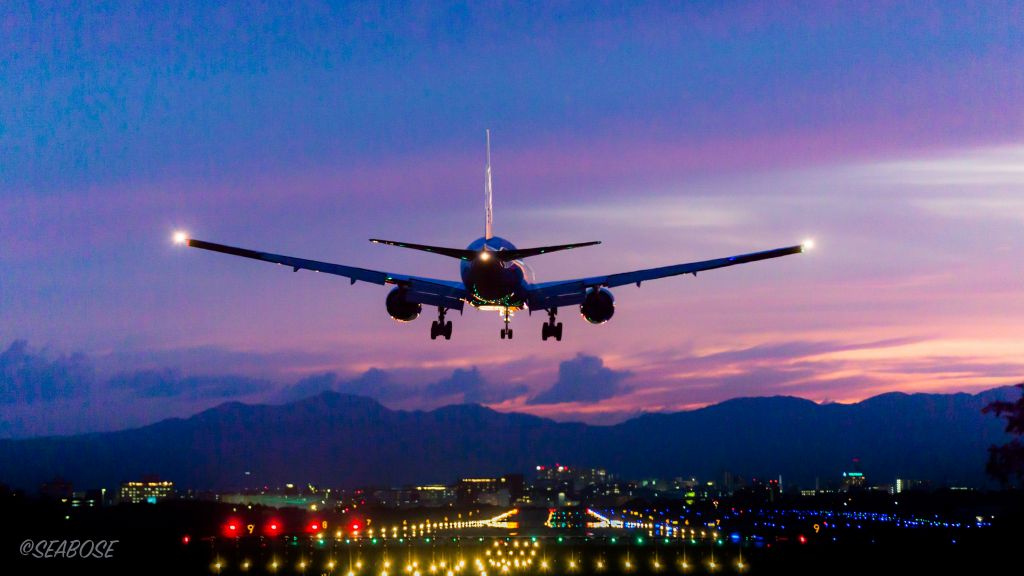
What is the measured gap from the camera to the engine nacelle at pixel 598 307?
8069 centimetres

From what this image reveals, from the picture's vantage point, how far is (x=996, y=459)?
130 meters

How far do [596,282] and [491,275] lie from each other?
1066cm

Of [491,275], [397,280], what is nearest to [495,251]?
[491,275]

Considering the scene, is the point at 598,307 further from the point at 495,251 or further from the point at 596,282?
the point at 495,251

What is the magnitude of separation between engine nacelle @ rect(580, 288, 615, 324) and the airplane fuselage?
21.2 feet

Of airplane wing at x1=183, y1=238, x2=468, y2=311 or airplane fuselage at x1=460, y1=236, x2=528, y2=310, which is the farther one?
airplane wing at x1=183, y1=238, x2=468, y2=311

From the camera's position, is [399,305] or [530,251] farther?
[399,305]

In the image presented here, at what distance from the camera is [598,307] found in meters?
80.7

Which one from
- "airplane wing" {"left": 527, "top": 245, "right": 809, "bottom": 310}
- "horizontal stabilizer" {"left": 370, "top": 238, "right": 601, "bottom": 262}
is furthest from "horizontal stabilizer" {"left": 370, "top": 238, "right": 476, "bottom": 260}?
"airplane wing" {"left": 527, "top": 245, "right": 809, "bottom": 310}

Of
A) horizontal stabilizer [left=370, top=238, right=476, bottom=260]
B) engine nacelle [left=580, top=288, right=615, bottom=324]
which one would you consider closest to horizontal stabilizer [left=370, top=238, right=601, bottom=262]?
horizontal stabilizer [left=370, top=238, right=476, bottom=260]

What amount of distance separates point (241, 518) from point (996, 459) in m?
107

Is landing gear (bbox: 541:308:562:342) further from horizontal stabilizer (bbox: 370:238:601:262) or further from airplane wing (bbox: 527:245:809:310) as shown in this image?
horizontal stabilizer (bbox: 370:238:601:262)

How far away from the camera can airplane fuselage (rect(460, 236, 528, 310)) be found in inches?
2842

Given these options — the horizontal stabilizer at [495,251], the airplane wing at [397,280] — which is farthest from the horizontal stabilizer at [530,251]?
the airplane wing at [397,280]
